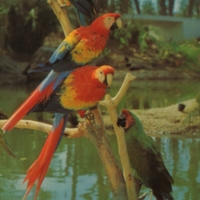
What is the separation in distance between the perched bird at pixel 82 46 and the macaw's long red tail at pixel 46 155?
14cm

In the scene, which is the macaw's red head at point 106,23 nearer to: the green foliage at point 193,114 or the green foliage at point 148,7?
the green foliage at point 193,114

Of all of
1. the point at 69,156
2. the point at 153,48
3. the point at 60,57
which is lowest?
the point at 153,48

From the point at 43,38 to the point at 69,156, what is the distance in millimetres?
5386

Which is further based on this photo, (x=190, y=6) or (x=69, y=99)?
(x=190, y=6)

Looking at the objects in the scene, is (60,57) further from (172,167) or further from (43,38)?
(43,38)

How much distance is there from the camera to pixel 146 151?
60.2 inches

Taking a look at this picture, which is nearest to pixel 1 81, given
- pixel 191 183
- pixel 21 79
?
pixel 21 79

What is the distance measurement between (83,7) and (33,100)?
1.05 ft

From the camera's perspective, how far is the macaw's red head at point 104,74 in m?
1.28

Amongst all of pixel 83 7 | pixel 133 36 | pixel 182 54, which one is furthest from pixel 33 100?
pixel 133 36

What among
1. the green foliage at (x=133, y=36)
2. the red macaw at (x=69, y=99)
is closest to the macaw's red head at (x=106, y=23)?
the red macaw at (x=69, y=99)

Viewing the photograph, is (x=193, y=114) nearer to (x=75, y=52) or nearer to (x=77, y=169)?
(x=77, y=169)

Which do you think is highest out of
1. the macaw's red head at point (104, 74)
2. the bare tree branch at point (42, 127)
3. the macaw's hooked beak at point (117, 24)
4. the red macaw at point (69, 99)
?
the macaw's hooked beak at point (117, 24)

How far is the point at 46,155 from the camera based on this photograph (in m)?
1.37
